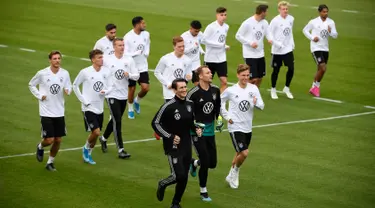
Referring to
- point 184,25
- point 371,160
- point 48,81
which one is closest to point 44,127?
point 48,81

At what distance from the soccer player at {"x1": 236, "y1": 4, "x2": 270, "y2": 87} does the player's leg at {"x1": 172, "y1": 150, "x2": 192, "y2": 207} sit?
31.3 feet

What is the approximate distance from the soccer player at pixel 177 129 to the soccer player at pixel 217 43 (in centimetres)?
862

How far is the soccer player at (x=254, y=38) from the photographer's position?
2538 cm

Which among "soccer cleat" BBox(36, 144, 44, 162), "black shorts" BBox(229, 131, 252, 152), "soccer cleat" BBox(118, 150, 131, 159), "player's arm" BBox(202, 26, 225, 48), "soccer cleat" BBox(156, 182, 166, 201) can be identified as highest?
"player's arm" BBox(202, 26, 225, 48)

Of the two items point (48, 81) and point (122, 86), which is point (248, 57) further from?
point (48, 81)

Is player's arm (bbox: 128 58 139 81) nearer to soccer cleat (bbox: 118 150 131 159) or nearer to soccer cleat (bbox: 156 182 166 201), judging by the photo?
soccer cleat (bbox: 118 150 131 159)

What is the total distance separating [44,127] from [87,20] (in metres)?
21.1

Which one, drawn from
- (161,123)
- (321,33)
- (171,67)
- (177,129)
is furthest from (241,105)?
(321,33)

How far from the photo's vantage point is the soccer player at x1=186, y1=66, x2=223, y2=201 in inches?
669

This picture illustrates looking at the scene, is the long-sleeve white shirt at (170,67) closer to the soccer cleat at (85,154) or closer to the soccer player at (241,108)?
the soccer cleat at (85,154)

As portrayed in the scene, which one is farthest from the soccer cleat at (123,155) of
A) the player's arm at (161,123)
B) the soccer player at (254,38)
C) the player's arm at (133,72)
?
the soccer player at (254,38)

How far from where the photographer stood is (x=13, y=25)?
3753 centimetres

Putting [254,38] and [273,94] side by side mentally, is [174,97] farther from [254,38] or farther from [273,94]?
[273,94]

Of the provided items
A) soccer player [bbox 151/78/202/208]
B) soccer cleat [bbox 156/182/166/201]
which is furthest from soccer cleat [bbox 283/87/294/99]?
soccer cleat [bbox 156/182/166/201]
